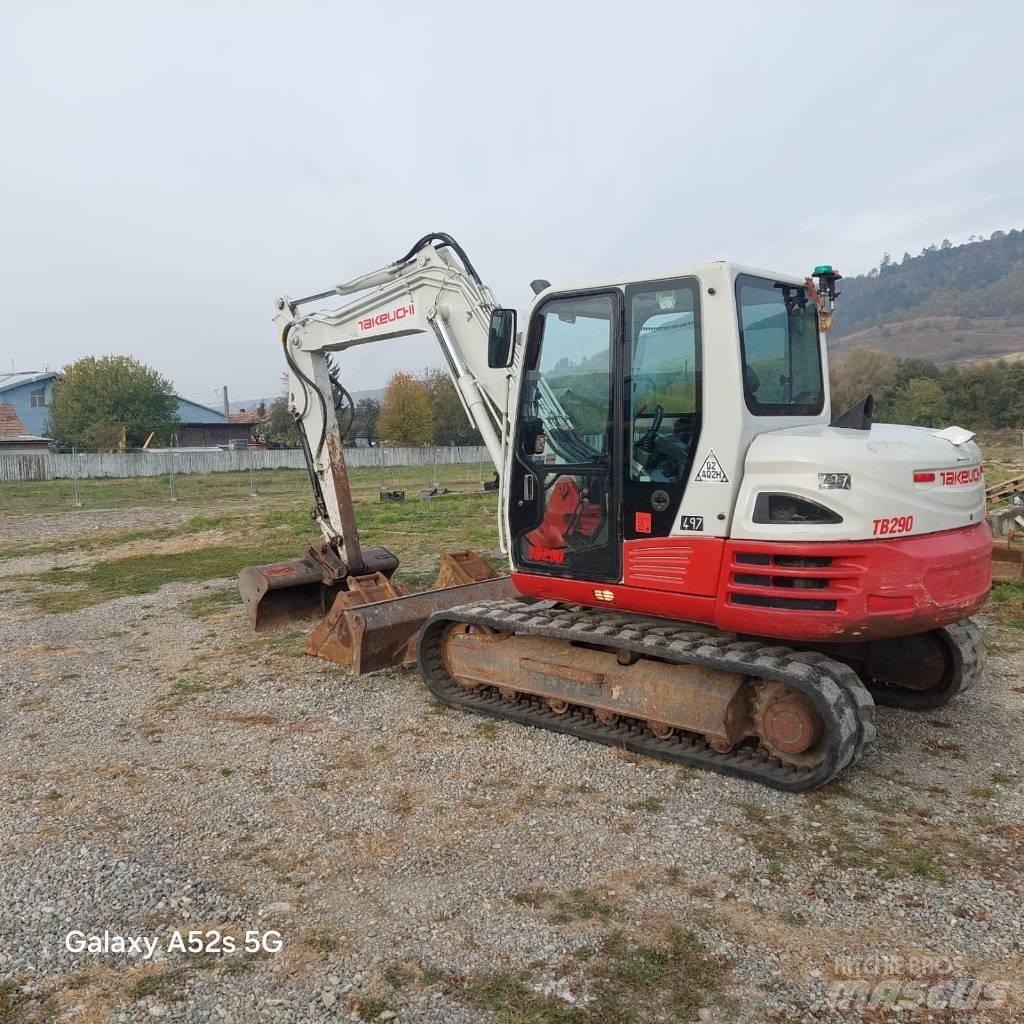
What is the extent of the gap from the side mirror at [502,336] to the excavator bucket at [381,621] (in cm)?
250

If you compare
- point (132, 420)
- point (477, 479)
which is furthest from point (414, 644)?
point (132, 420)

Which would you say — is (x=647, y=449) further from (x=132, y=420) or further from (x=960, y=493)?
(x=132, y=420)

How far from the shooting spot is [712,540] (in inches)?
197

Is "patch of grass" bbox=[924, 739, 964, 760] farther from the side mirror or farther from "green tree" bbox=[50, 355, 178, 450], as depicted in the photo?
"green tree" bbox=[50, 355, 178, 450]

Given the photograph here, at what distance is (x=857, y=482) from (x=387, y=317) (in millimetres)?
4629

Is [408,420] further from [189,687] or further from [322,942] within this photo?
[322,942]

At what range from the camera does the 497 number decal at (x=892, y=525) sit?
15.1 feet

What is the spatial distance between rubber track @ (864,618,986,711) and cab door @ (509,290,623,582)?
8.04ft

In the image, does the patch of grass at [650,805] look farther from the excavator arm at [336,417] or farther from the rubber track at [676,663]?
the excavator arm at [336,417]

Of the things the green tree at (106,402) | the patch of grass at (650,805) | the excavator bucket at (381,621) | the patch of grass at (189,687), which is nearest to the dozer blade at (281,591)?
the excavator bucket at (381,621)

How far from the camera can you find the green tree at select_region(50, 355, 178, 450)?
183 feet

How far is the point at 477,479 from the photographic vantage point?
3250cm

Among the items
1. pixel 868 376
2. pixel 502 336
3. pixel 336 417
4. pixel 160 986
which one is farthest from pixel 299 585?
pixel 868 376

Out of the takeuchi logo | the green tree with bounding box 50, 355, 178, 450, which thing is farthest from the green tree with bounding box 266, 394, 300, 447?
the takeuchi logo
